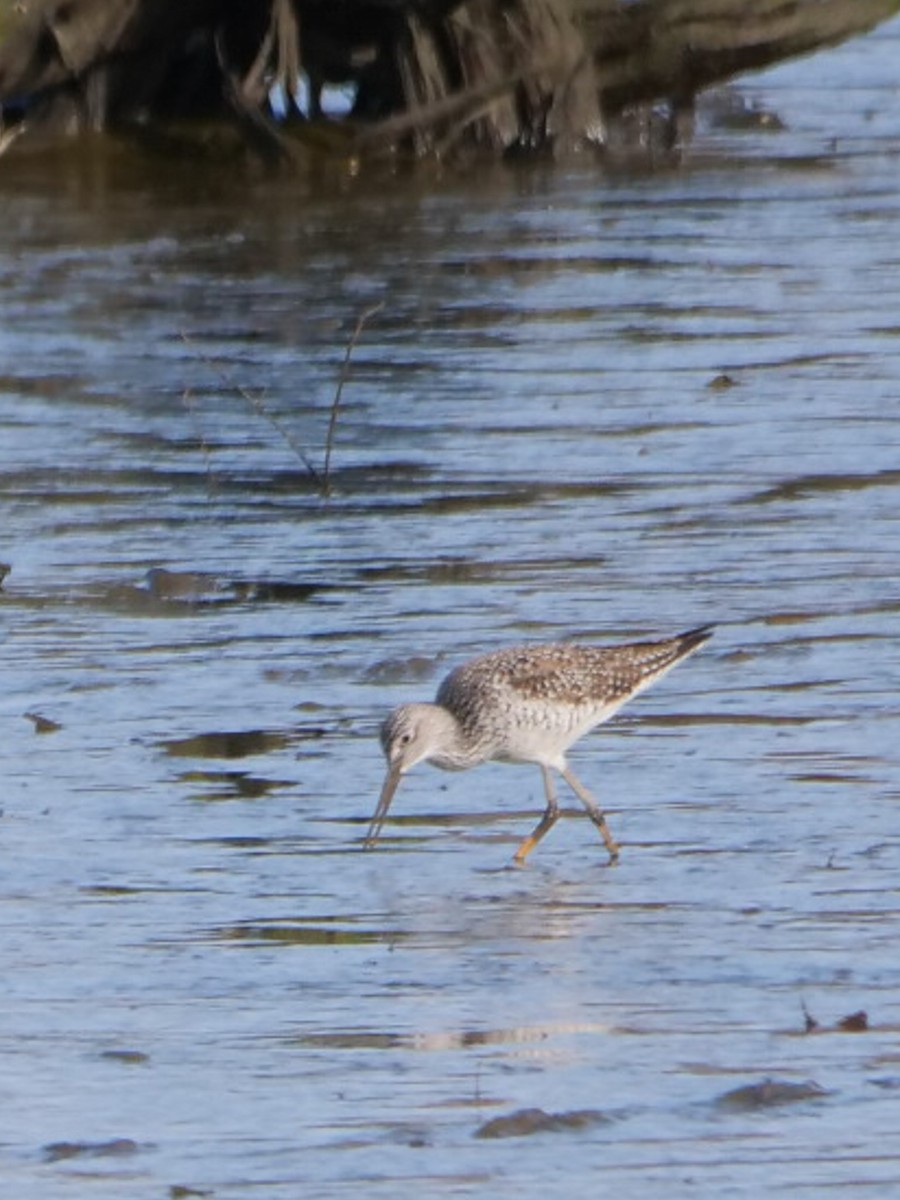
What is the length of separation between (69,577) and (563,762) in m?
2.97

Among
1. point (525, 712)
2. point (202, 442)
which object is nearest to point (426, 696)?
point (525, 712)

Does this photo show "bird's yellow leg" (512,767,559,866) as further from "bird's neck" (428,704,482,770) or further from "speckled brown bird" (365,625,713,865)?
"bird's neck" (428,704,482,770)

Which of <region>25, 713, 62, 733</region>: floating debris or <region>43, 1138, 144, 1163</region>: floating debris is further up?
<region>43, 1138, 144, 1163</region>: floating debris

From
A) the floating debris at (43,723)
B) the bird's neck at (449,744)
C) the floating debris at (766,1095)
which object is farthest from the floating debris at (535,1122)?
the floating debris at (43,723)

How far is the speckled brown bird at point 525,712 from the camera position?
23.7 feet

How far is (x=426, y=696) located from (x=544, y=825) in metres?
1.30

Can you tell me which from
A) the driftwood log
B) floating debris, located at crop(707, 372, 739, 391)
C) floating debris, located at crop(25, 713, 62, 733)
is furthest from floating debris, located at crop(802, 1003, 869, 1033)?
the driftwood log

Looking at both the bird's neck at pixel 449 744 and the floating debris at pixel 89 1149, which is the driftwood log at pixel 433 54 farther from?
the floating debris at pixel 89 1149

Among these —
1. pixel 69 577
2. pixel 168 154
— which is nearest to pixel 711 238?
pixel 168 154

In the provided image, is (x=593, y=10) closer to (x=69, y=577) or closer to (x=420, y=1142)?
(x=69, y=577)

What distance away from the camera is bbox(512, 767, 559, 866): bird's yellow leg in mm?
7180

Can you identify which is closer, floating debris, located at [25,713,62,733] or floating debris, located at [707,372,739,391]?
floating debris, located at [25,713,62,733]

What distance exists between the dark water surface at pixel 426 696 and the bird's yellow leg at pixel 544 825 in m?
0.05

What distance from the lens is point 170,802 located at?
7.52 meters
